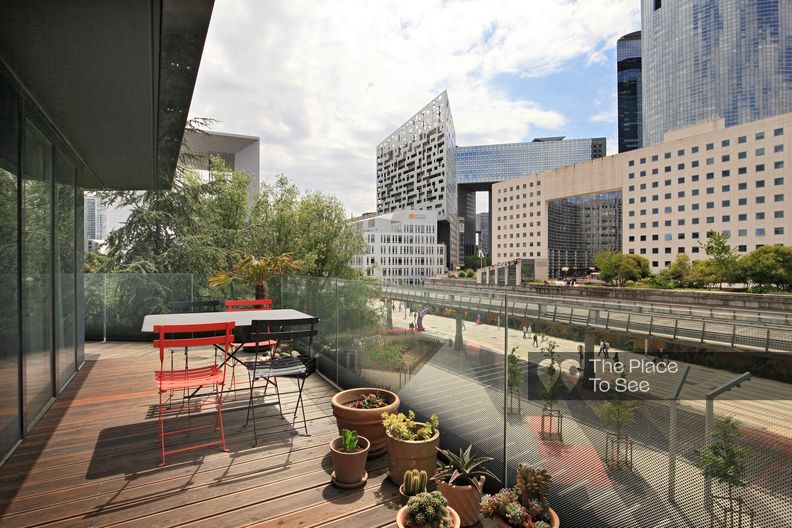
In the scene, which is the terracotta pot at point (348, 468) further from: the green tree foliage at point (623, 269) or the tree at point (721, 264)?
the green tree foliage at point (623, 269)

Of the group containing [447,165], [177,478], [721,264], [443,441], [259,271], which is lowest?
[177,478]

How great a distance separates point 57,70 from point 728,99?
13976 centimetres

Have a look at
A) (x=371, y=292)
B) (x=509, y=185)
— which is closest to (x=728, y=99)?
(x=509, y=185)

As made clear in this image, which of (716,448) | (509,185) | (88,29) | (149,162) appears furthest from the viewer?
(509,185)

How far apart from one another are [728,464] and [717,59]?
139798 millimetres

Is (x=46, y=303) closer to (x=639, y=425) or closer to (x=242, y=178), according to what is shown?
(x=639, y=425)

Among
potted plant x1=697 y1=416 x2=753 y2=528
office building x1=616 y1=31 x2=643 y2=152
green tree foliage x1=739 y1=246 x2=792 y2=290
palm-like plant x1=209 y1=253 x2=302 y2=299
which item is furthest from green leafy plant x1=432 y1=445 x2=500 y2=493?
office building x1=616 y1=31 x2=643 y2=152

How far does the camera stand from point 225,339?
362 centimetres

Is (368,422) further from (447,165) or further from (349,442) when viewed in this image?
(447,165)

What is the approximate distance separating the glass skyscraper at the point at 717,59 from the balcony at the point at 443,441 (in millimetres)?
112896

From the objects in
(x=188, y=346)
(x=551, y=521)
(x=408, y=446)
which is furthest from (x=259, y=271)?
(x=551, y=521)

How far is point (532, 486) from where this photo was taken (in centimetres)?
243

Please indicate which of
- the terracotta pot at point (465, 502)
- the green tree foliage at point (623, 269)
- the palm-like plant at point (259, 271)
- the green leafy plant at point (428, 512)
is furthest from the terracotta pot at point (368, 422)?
the green tree foliage at point (623, 269)

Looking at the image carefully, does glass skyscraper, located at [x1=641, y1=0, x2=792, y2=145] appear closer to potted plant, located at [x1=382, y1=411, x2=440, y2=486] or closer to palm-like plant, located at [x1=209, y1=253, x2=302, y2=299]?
palm-like plant, located at [x1=209, y1=253, x2=302, y2=299]
